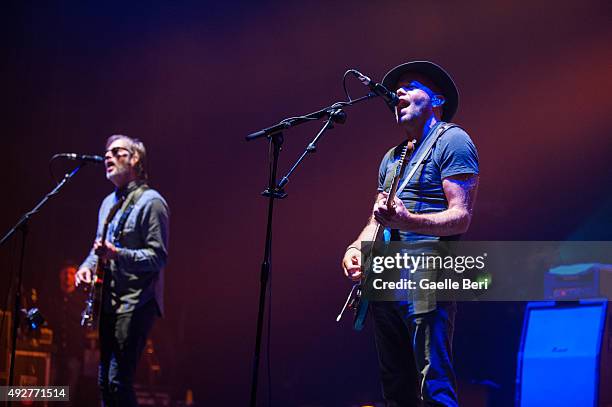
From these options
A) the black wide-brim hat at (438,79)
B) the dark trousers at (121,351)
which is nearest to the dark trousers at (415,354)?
the black wide-brim hat at (438,79)

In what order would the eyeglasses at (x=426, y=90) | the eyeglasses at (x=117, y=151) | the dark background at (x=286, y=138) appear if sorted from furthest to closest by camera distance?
1. the dark background at (x=286, y=138)
2. the eyeglasses at (x=117, y=151)
3. the eyeglasses at (x=426, y=90)

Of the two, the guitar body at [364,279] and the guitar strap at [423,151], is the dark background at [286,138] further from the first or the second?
the guitar strap at [423,151]

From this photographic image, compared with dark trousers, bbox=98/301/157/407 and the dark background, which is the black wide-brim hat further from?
the dark background

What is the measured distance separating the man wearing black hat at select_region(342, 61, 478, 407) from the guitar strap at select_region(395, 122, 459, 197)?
Answer: 12 millimetres

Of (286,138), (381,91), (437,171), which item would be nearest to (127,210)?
(381,91)

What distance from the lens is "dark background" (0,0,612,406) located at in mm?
5809

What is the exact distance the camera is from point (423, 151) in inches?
113

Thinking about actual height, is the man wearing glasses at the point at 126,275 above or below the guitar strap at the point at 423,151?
below

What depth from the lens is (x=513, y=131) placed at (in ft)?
19.7

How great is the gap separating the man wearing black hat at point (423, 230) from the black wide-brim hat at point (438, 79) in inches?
1.2

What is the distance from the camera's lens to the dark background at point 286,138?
5.81 metres

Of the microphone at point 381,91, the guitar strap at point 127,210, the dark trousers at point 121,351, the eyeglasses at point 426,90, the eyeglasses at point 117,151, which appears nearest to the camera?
the microphone at point 381,91

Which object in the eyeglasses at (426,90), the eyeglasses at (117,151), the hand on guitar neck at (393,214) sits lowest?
the hand on guitar neck at (393,214)

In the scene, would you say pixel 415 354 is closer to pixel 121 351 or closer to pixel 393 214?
pixel 393 214
